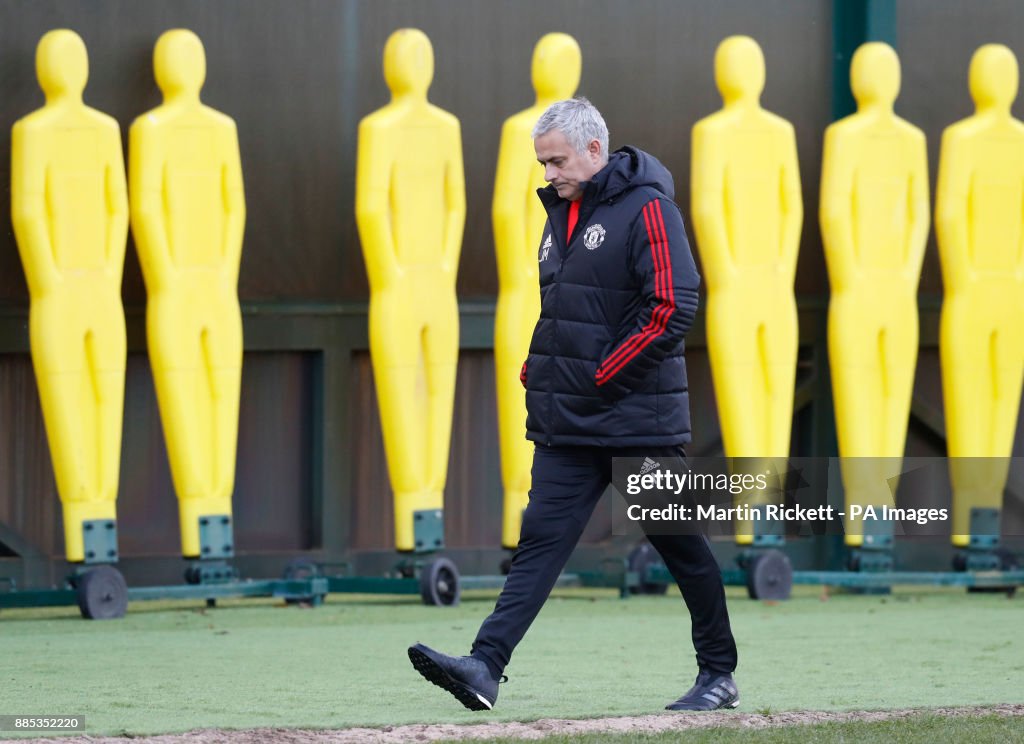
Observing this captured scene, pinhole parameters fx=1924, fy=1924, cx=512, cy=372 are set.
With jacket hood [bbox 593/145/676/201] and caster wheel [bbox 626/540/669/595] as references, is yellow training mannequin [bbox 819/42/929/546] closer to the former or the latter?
caster wheel [bbox 626/540/669/595]

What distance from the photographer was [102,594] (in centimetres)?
792

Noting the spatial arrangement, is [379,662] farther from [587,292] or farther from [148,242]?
[148,242]

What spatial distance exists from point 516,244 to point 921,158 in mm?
2072

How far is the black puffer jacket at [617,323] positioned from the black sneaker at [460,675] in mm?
574

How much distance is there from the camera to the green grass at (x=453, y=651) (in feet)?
16.4

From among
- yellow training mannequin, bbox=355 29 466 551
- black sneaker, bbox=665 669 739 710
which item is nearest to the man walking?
black sneaker, bbox=665 669 739 710

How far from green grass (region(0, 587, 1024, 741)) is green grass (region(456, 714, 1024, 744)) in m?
0.37

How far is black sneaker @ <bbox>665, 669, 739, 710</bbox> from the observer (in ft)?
15.8

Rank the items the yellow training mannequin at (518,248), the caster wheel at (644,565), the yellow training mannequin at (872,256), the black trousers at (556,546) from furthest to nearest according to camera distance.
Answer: the caster wheel at (644,565) < the yellow training mannequin at (872,256) < the yellow training mannequin at (518,248) < the black trousers at (556,546)

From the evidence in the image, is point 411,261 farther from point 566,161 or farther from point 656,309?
point 656,309

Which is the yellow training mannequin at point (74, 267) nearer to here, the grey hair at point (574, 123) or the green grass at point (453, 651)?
the green grass at point (453, 651)

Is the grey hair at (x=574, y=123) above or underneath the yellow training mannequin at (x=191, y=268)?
above

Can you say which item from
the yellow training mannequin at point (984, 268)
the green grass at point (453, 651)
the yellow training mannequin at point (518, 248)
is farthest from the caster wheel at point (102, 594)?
the yellow training mannequin at point (984, 268)

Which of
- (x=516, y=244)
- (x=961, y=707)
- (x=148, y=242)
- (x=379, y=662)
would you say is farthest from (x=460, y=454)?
(x=961, y=707)
